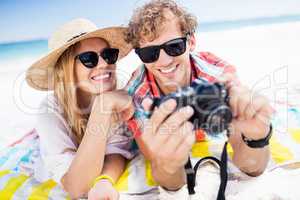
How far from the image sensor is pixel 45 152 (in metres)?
1.02

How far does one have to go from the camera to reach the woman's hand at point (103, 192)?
0.88m

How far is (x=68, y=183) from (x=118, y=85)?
0.36 meters

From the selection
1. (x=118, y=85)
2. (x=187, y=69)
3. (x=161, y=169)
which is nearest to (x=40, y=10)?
(x=118, y=85)

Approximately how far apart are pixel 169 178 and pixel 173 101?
0.23m

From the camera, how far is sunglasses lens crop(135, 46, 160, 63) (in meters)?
0.92

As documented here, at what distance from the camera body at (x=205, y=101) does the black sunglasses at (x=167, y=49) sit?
0.66 ft

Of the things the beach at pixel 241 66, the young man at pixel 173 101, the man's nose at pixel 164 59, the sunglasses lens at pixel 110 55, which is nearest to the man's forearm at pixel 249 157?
the young man at pixel 173 101

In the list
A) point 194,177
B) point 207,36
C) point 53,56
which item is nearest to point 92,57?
point 53,56

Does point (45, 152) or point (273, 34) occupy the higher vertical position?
point (273, 34)

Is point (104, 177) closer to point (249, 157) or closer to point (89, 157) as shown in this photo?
point (89, 157)

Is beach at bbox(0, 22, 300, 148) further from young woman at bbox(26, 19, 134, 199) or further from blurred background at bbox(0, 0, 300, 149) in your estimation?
young woman at bbox(26, 19, 134, 199)

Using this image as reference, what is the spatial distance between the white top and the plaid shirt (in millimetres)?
82

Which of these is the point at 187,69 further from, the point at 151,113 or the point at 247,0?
the point at 247,0

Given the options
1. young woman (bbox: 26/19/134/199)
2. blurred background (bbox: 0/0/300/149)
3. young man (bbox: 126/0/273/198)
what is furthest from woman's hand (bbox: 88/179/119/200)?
blurred background (bbox: 0/0/300/149)
